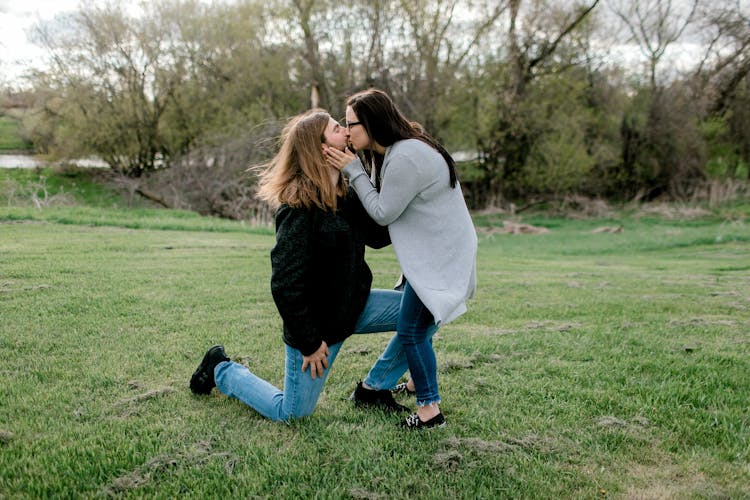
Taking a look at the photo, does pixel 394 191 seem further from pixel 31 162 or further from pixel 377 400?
pixel 31 162

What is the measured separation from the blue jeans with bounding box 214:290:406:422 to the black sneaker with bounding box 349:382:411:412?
301mm

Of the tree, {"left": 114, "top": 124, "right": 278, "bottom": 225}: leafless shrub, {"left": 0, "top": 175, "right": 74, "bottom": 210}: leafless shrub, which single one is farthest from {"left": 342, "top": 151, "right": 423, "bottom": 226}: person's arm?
the tree

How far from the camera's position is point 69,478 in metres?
2.75

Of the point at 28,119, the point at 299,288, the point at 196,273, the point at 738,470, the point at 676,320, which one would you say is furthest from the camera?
the point at 28,119

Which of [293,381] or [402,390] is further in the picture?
[402,390]

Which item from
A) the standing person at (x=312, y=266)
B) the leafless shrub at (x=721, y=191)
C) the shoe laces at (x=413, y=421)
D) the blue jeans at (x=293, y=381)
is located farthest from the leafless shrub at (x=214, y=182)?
the leafless shrub at (x=721, y=191)

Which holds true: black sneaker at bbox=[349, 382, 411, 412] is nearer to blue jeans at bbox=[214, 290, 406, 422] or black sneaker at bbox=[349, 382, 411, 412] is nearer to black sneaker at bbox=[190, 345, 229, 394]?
blue jeans at bbox=[214, 290, 406, 422]

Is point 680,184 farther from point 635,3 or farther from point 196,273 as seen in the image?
point 196,273

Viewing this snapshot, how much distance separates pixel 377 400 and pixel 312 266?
1.06 metres

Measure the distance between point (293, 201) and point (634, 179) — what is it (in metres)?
29.2

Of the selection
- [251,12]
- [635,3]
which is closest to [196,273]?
[251,12]

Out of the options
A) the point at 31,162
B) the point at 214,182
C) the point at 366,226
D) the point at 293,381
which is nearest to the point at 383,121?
the point at 366,226

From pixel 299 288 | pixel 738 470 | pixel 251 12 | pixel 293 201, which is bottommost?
pixel 738 470

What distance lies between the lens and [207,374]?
385cm
